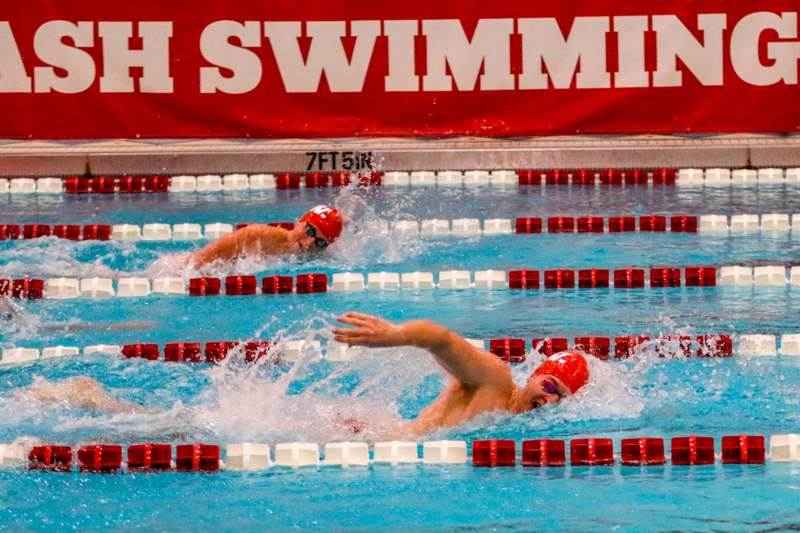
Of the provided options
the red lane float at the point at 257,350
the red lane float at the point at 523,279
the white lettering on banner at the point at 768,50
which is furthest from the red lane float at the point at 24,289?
the white lettering on banner at the point at 768,50

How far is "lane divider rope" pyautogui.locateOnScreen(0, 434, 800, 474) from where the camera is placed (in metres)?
4.16

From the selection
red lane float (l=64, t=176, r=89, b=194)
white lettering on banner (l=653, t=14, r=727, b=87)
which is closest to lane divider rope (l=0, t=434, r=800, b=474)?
red lane float (l=64, t=176, r=89, b=194)

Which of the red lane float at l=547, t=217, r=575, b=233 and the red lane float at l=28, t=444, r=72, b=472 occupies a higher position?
the red lane float at l=547, t=217, r=575, b=233

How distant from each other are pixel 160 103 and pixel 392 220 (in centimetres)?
237

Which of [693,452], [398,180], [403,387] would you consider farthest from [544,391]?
[398,180]

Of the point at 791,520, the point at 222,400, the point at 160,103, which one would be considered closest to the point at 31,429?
the point at 222,400

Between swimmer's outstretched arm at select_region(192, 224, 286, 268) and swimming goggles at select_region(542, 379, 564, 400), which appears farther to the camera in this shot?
swimmer's outstretched arm at select_region(192, 224, 286, 268)

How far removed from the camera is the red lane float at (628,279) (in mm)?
6508

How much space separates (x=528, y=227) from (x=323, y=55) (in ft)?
8.28

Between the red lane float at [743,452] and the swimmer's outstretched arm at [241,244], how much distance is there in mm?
3053

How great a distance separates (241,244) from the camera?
674 centimetres

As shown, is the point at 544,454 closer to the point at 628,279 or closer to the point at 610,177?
the point at 628,279

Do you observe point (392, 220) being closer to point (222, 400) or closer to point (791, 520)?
point (222, 400)

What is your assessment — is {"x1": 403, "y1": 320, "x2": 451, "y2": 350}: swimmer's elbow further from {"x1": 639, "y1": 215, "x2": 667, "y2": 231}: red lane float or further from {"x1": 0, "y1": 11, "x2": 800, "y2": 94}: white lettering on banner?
{"x1": 0, "y1": 11, "x2": 800, "y2": 94}: white lettering on banner
